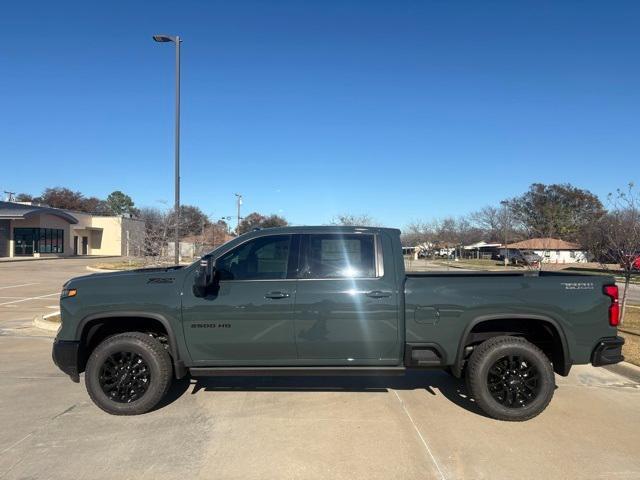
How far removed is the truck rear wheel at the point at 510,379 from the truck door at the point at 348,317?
844 millimetres

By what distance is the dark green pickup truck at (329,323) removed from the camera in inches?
189

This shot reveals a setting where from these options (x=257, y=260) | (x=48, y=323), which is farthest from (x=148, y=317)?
(x=48, y=323)

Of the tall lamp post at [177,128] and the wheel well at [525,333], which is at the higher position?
the tall lamp post at [177,128]

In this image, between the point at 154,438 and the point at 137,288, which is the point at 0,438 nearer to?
the point at 154,438

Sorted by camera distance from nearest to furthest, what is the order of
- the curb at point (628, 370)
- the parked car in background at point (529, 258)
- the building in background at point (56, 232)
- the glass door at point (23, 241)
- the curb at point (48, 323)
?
1. the curb at point (628, 370)
2. the curb at point (48, 323)
3. the parked car in background at point (529, 258)
4. the building in background at point (56, 232)
5. the glass door at point (23, 241)

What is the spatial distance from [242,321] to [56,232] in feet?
170

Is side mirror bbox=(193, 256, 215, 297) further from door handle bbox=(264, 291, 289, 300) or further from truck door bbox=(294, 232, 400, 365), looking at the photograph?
truck door bbox=(294, 232, 400, 365)

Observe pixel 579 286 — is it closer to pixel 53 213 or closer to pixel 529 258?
pixel 529 258

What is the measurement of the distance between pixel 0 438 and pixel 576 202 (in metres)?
96.3

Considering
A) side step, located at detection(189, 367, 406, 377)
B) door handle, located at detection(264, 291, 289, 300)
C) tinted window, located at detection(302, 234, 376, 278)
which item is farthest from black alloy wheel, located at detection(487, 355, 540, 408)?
A: door handle, located at detection(264, 291, 289, 300)

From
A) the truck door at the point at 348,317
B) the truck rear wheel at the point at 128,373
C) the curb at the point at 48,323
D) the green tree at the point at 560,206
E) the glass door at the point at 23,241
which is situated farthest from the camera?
the green tree at the point at 560,206

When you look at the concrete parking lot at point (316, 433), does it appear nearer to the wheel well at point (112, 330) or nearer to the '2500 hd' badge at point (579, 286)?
the wheel well at point (112, 330)

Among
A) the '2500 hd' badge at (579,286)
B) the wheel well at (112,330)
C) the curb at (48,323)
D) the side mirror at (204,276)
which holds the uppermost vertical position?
the side mirror at (204,276)

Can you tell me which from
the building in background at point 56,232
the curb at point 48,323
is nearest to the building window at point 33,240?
the building in background at point 56,232
